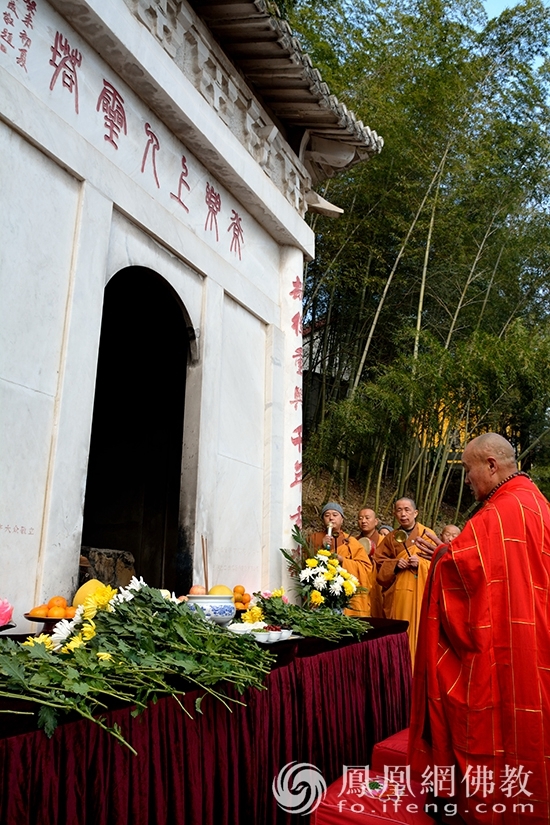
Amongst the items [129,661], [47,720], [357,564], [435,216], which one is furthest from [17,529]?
[435,216]

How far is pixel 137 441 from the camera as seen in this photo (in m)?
6.77

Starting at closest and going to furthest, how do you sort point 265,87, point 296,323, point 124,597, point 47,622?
point 124,597 → point 47,622 → point 265,87 → point 296,323

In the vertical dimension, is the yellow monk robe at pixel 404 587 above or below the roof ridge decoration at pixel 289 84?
below

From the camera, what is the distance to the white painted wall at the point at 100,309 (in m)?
3.27

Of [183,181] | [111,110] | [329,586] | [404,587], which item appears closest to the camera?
[111,110]

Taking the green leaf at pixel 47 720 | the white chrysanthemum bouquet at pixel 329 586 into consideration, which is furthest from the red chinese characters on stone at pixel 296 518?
the green leaf at pixel 47 720

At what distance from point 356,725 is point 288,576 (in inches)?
83.0

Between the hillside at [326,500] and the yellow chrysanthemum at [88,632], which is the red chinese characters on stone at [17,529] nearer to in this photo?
the yellow chrysanthemum at [88,632]

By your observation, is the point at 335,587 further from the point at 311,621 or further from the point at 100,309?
the point at 100,309

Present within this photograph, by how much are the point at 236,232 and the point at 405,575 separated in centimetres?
308

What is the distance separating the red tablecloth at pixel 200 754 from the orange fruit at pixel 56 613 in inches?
36.0

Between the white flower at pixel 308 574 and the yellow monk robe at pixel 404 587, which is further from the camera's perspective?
the yellow monk robe at pixel 404 587

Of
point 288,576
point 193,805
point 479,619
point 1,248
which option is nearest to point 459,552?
point 479,619

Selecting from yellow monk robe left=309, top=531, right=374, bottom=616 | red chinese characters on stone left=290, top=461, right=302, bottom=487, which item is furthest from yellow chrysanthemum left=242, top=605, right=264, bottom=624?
red chinese characters on stone left=290, top=461, right=302, bottom=487
